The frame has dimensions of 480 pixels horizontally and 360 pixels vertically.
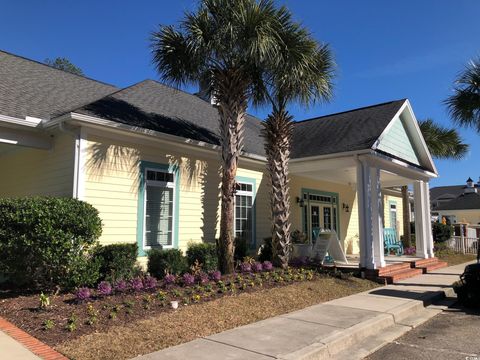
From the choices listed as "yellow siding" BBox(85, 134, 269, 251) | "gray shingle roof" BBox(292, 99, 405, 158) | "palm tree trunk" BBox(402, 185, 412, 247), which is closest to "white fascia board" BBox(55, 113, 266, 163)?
"yellow siding" BBox(85, 134, 269, 251)

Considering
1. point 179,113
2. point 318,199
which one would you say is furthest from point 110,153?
point 318,199

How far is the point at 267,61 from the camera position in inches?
383

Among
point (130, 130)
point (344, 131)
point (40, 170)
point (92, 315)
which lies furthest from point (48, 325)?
point (344, 131)

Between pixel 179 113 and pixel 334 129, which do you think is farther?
pixel 334 129

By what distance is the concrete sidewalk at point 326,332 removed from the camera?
5262 millimetres

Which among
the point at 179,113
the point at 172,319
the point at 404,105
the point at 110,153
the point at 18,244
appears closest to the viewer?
the point at 172,319

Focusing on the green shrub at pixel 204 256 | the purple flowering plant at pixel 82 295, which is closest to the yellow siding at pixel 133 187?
the green shrub at pixel 204 256

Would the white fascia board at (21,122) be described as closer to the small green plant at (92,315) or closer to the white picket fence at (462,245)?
the small green plant at (92,315)

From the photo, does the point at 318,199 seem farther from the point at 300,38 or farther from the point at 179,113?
the point at 300,38

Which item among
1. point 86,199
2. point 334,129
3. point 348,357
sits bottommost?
point 348,357

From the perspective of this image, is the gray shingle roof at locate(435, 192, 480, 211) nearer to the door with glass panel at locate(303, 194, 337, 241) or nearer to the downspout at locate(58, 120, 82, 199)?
the door with glass panel at locate(303, 194, 337, 241)

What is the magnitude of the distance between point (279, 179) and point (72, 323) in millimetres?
6791

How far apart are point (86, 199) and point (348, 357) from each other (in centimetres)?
625

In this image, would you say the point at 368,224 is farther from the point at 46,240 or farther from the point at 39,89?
the point at 39,89
